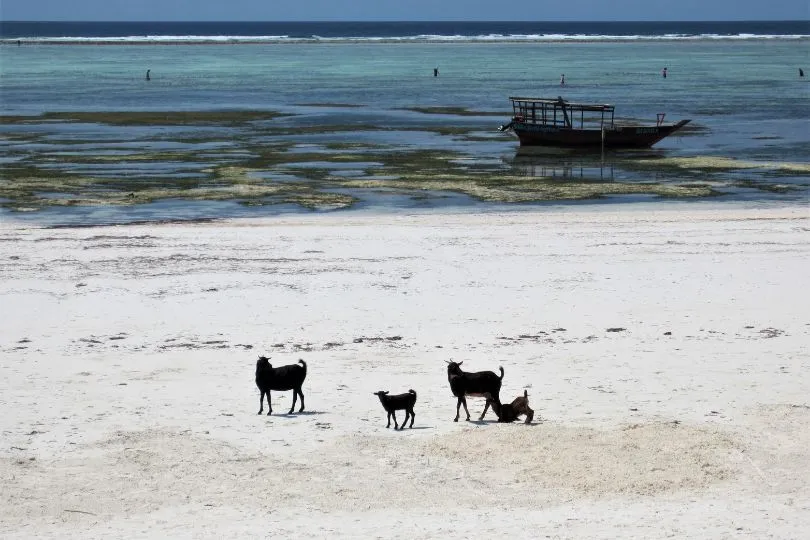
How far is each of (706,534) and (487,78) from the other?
279 feet

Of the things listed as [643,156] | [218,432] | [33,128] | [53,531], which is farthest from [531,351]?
[33,128]

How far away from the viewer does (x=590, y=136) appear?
43.8 meters

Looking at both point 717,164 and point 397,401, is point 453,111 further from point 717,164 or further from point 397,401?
point 397,401

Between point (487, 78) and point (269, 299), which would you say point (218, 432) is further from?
point (487, 78)

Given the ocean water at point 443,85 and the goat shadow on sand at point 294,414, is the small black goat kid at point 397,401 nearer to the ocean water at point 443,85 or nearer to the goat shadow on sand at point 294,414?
the goat shadow on sand at point 294,414

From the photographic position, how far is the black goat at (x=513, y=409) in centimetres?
1202

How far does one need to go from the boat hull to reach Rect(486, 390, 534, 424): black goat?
3232 cm

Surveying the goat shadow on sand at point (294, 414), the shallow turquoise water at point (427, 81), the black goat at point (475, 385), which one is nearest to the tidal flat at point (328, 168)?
the shallow turquoise water at point (427, 81)

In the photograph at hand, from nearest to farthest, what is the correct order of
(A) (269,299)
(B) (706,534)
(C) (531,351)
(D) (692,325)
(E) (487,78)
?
1. (B) (706,534)
2. (C) (531,351)
3. (D) (692,325)
4. (A) (269,299)
5. (E) (487,78)

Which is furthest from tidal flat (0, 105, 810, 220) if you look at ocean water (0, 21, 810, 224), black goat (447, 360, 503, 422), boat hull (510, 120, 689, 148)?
black goat (447, 360, 503, 422)

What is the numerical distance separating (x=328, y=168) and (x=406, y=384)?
24416 mm

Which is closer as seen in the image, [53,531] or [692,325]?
[53,531]

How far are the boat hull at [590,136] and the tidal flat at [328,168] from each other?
813 mm

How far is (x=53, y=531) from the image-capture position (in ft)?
31.9
